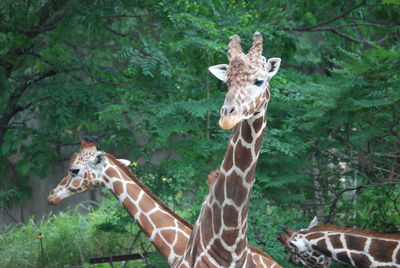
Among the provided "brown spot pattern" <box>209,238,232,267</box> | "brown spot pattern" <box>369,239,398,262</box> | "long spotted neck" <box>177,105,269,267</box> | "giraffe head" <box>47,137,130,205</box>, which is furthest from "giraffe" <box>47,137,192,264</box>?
"brown spot pattern" <box>369,239,398,262</box>

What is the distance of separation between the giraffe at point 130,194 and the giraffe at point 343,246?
1.33m

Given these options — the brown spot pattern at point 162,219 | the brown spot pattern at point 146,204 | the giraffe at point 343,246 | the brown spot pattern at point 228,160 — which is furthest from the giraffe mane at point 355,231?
the brown spot pattern at point 228,160

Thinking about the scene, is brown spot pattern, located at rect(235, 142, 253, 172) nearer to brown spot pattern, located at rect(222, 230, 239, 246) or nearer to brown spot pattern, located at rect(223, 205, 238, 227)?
brown spot pattern, located at rect(223, 205, 238, 227)

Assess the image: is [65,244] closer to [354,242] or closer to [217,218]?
[354,242]

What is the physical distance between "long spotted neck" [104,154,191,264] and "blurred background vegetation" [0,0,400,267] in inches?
28.9

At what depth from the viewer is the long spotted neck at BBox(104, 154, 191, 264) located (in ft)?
19.5

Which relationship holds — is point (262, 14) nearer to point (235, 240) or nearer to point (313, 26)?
point (313, 26)

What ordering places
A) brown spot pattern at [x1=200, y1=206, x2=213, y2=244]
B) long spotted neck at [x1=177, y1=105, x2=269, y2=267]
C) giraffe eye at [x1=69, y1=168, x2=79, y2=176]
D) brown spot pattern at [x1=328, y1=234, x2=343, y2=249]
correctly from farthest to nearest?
giraffe eye at [x1=69, y1=168, x2=79, y2=176], brown spot pattern at [x1=328, y1=234, x2=343, y2=249], brown spot pattern at [x1=200, y1=206, x2=213, y2=244], long spotted neck at [x1=177, y1=105, x2=269, y2=267]

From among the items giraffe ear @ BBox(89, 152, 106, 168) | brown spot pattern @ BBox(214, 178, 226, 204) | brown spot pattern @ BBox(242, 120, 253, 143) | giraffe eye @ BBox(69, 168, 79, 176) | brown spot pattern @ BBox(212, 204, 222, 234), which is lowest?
giraffe eye @ BBox(69, 168, 79, 176)

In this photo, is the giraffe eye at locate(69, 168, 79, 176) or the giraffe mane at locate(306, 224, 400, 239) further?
the giraffe eye at locate(69, 168, 79, 176)

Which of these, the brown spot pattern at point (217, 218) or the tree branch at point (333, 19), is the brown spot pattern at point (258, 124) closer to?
the brown spot pattern at point (217, 218)

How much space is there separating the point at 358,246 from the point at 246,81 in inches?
111

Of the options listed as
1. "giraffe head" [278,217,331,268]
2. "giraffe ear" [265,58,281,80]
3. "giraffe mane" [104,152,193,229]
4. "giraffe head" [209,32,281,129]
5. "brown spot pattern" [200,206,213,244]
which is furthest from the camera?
"giraffe head" [278,217,331,268]

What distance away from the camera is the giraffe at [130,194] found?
597 cm
